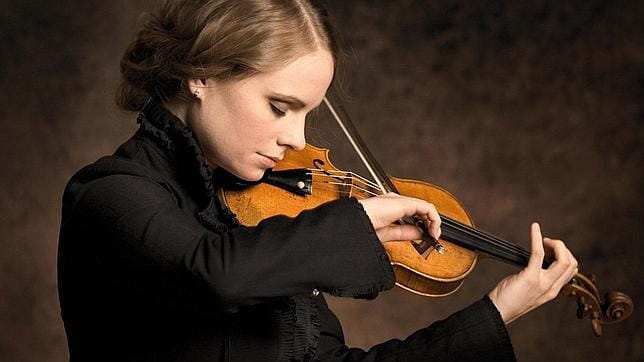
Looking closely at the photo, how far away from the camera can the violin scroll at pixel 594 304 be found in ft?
5.24

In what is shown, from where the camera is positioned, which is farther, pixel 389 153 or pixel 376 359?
pixel 389 153

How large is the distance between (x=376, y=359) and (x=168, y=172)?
457 millimetres

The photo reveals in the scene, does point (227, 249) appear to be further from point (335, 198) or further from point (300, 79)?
point (335, 198)

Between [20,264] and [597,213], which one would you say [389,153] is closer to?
[597,213]

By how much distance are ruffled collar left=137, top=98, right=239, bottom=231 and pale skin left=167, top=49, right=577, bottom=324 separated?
0.03 m

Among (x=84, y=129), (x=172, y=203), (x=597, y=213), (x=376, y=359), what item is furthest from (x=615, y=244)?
(x=172, y=203)

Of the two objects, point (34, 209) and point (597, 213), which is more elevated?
point (34, 209)

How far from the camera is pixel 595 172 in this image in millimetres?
2494

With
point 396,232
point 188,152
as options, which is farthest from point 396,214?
point 188,152

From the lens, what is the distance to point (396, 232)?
1285 mm

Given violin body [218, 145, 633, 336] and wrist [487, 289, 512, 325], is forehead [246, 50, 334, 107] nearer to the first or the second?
violin body [218, 145, 633, 336]

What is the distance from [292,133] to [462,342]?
42 cm

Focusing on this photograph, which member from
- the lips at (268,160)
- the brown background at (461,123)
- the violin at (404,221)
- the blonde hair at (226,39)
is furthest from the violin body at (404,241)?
the brown background at (461,123)

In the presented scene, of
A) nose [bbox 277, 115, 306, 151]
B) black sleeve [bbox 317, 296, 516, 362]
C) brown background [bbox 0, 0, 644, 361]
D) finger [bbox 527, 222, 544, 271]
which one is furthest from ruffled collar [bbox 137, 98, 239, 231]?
brown background [bbox 0, 0, 644, 361]
